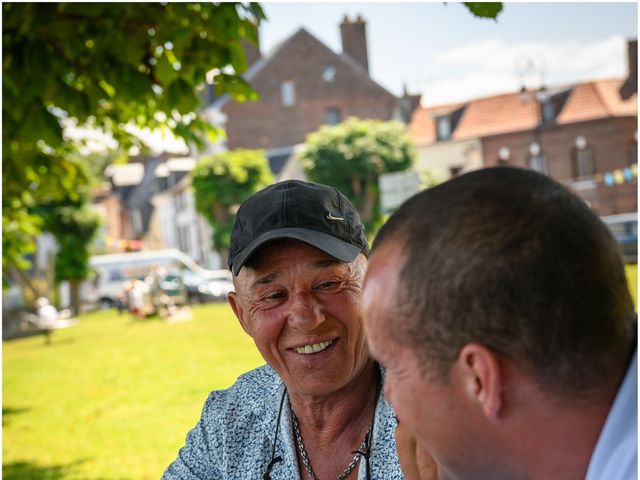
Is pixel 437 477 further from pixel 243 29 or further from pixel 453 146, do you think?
pixel 453 146

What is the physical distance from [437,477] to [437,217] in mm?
444

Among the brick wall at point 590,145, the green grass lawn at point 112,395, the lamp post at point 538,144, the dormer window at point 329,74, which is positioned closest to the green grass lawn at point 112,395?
the green grass lawn at point 112,395

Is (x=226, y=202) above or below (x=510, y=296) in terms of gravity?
above

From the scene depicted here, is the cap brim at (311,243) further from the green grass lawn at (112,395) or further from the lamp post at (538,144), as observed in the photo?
the lamp post at (538,144)

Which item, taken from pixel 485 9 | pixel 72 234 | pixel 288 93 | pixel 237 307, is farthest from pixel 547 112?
pixel 237 307

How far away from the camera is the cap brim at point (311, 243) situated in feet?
7.04

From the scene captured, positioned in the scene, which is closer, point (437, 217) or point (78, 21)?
point (437, 217)

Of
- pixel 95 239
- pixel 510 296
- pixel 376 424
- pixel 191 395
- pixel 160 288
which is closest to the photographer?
pixel 510 296

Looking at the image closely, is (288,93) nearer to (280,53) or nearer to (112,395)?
(280,53)

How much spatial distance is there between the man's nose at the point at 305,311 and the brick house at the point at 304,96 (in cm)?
5129

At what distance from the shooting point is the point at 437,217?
1.05m

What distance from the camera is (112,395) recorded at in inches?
581

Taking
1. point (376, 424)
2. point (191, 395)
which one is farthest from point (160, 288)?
point (376, 424)

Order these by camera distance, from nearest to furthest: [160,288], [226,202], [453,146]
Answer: [160,288]
[226,202]
[453,146]
